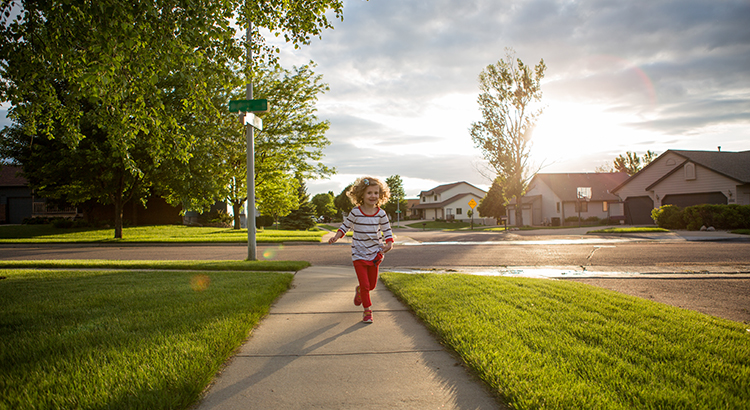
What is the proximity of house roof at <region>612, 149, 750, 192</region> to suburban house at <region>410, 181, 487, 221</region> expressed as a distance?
33.2 metres

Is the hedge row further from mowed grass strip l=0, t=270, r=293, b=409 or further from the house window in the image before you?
mowed grass strip l=0, t=270, r=293, b=409

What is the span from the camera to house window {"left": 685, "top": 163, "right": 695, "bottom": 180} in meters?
28.2

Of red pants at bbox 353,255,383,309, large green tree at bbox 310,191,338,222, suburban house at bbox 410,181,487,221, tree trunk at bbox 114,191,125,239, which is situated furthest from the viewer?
large green tree at bbox 310,191,338,222

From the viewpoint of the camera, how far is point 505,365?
3.10 meters

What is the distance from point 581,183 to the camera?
44656 millimetres

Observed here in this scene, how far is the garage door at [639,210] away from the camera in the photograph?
33.2m

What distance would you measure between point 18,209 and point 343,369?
154 ft

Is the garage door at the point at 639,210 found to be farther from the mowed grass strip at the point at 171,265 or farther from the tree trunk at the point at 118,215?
the tree trunk at the point at 118,215

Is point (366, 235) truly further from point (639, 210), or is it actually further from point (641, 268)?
point (639, 210)

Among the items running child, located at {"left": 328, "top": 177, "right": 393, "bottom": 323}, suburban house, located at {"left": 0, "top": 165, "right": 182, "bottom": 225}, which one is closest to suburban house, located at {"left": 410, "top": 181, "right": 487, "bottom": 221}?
suburban house, located at {"left": 0, "top": 165, "right": 182, "bottom": 225}

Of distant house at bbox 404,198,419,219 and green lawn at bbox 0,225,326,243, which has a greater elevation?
distant house at bbox 404,198,419,219

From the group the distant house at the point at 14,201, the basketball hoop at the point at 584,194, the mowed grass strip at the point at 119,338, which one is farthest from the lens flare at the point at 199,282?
the distant house at the point at 14,201

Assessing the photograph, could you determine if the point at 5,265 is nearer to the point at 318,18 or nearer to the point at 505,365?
the point at 318,18

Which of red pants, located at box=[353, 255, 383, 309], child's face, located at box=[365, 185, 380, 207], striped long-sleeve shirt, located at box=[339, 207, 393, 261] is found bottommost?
red pants, located at box=[353, 255, 383, 309]
